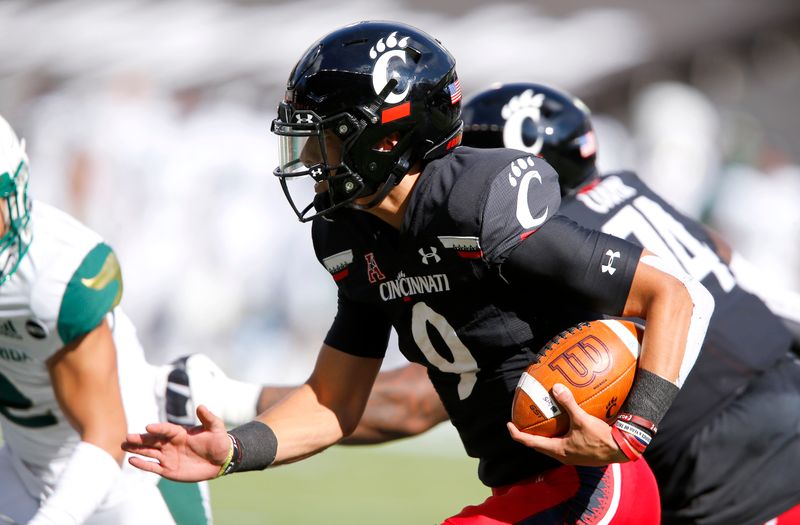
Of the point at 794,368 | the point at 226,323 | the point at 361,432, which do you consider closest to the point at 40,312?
the point at 361,432

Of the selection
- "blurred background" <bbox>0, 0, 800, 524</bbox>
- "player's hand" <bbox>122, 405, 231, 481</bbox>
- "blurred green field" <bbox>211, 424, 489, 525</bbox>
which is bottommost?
"blurred green field" <bbox>211, 424, 489, 525</bbox>

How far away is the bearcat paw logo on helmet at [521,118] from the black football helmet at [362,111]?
4.43 feet

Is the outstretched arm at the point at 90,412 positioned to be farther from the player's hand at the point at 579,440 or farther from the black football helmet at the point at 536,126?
the black football helmet at the point at 536,126

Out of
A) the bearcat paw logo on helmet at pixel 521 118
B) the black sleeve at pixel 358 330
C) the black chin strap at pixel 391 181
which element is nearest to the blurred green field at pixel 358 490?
→ the bearcat paw logo on helmet at pixel 521 118

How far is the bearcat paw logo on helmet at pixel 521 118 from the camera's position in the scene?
4.55 metres

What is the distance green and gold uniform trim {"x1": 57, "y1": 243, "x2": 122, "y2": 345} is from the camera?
3730 millimetres

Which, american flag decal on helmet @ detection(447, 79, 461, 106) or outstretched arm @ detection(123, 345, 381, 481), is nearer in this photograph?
outstretched arm @ detection(123, 345, 381, 481)

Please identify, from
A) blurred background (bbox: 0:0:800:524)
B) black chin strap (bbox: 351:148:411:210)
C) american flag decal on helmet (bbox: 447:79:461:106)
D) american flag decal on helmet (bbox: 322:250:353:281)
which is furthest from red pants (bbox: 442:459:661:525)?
blurred background (bbox: 0:0:800:524)


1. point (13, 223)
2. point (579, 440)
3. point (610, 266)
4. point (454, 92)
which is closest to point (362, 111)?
point (454, 92)

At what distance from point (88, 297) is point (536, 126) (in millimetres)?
1892

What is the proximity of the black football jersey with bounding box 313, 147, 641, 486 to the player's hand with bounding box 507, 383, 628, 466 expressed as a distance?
0.89 feet

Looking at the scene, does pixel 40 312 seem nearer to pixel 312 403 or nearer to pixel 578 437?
pixel 312 403

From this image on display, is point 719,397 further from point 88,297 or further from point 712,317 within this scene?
point 88,297

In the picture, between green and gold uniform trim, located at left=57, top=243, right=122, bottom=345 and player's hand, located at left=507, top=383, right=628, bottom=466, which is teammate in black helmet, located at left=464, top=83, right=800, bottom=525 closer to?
player's hand, located at left=507, top=383, right=628, bottom=466
